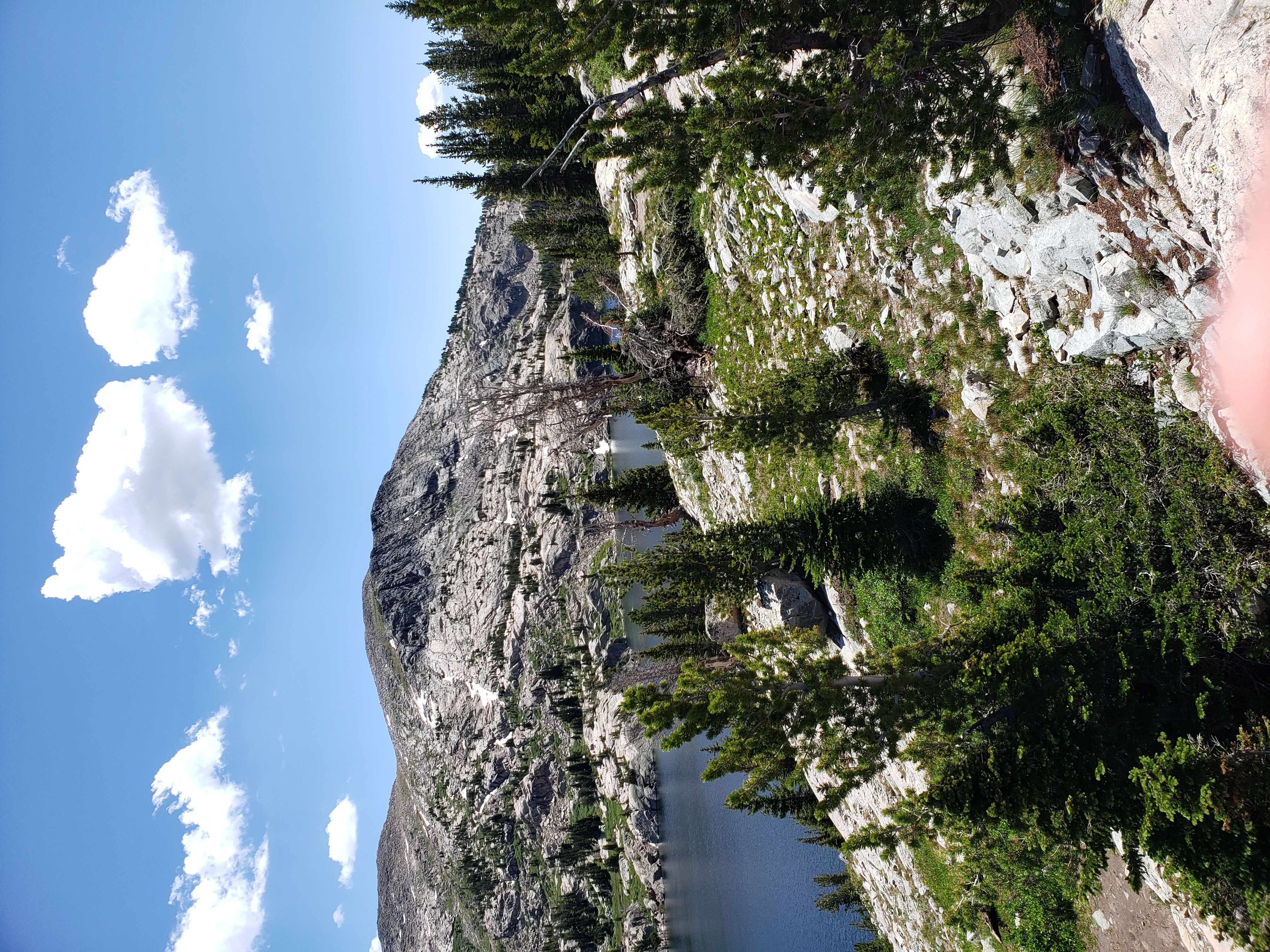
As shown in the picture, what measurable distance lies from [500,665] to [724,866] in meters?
25.9

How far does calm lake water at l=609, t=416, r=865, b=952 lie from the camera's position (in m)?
27.5

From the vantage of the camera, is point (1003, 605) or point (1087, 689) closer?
point (1087, 689)

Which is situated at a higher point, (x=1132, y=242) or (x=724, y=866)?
(x=1132, y=242)

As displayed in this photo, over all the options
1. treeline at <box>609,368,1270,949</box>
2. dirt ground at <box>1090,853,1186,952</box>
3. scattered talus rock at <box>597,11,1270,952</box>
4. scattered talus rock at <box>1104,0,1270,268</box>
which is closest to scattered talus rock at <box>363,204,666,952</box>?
scattered talus rock at <box>597,11,1270,952</box>

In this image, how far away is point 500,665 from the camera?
53.3m

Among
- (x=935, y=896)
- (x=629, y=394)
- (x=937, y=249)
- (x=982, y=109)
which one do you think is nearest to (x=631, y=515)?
(x=629, y=394)

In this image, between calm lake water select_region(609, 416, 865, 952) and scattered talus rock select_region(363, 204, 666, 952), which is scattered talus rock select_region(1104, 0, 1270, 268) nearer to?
calm lake water select_region(609, 416, 865, 952)

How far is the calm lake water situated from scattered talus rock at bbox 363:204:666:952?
6.14ft

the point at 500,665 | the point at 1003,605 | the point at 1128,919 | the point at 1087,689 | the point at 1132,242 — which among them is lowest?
the point at 1128,919

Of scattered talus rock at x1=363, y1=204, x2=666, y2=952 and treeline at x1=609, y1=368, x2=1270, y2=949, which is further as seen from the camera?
scattered talus rock at x1=363, y1=204, x2=666, y2=952

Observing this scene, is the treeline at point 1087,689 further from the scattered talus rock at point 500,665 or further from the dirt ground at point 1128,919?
the scattered talus rock at point 500,665

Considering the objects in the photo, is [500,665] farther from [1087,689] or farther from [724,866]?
[1087,689]

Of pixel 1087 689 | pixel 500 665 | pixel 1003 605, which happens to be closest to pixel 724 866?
pixel 500 665

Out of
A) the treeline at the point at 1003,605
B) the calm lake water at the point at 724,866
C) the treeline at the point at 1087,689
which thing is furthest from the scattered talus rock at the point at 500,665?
the treeline at the point at 1087,689
